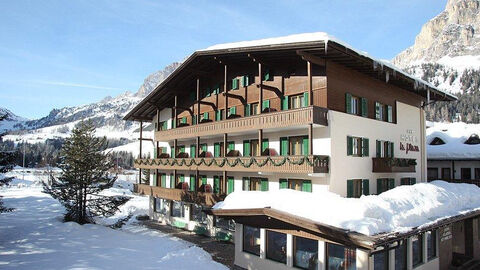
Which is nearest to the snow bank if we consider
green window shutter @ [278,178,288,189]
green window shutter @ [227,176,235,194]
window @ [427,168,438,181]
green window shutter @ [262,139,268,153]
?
green window shutter @ [278,178,288,189]

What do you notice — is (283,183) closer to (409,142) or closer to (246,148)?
(246,148)

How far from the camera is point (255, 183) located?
24422mm

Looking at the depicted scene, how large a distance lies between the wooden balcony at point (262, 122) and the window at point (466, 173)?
21.1 metres

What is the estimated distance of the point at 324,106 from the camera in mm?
20203

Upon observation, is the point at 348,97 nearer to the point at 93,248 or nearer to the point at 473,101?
the point at 93,248

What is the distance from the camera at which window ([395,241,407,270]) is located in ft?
47.6

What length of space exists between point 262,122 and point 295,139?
2339 millimetres

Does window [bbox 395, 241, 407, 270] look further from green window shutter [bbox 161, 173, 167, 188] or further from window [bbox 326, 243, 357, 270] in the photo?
green window shutter [bbox 161, 173, 167, 188]

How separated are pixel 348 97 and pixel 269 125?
17.0 feet

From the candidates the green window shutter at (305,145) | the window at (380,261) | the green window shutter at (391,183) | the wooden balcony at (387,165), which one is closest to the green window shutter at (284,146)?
the green window shutter at (305,145)

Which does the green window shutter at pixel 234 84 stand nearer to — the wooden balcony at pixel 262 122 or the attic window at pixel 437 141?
the wooden balcony at pixel 262 122

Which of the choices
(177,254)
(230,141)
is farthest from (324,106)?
(177,254)

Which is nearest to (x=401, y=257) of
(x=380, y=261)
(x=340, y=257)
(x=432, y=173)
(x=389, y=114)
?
(x=380, y=261)

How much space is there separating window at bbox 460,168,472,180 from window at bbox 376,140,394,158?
12994mm
